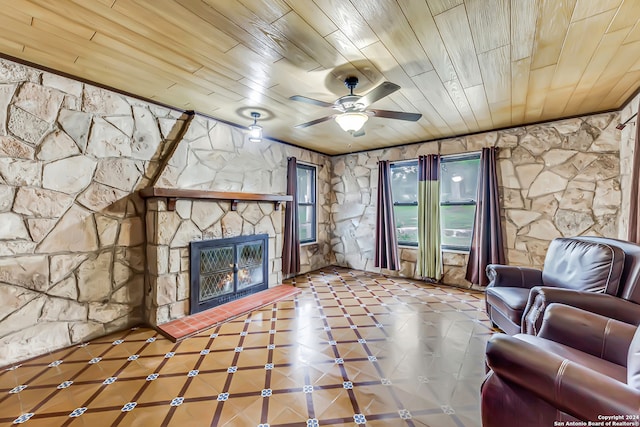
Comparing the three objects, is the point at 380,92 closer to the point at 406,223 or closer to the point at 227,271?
the point at 227,271

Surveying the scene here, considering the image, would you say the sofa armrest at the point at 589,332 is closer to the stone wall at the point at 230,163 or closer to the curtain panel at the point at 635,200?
the curtain panel at the point at 635,200

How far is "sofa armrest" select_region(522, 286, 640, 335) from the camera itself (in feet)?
5.75

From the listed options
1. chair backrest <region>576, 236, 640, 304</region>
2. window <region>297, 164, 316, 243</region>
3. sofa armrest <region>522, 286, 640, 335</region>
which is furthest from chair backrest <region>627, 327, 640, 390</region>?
window <region>297, 164, 316, 243</region>

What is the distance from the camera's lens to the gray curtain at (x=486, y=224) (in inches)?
146

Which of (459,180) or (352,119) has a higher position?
(352,119)

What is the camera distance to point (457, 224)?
4344mm

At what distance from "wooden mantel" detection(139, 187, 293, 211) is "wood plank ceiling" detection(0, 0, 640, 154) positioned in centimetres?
101

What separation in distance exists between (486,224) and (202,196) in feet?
13.0

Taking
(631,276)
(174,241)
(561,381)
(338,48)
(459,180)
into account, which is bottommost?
(561,381)

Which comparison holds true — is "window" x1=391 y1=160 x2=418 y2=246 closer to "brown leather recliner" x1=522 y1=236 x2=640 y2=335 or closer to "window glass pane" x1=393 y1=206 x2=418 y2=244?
"window glass pane" x1=393 y1=206 x2=418 y2=244

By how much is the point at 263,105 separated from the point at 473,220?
3555 millimetres

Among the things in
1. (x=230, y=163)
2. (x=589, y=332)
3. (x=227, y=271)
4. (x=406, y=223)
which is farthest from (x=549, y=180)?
(x=227, y=271)

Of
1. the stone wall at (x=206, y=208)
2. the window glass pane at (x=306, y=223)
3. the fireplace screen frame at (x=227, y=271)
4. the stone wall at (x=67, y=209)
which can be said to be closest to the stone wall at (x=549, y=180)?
the window glass pane at (x=306, y=223)

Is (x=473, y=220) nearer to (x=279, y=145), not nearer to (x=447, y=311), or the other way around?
(x=447, y=311)
